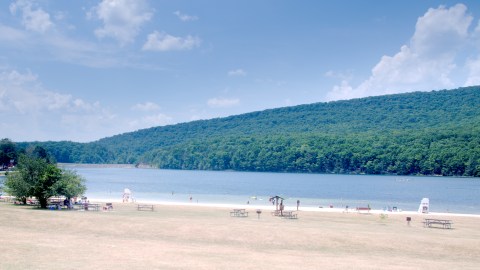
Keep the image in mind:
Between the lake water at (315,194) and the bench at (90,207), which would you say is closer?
the bench at (90,207)

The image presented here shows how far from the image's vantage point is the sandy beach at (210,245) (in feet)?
69.8

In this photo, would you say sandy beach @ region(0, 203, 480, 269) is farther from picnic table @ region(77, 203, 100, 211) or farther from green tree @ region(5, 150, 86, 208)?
picnic table @ region(77, 203, 100, 211)

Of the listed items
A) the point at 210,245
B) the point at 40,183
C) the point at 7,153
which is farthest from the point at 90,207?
the point at 7,153

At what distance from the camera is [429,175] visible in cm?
16538

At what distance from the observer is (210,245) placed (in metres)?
26.9

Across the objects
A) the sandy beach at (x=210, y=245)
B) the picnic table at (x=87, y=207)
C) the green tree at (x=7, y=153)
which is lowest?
the sandy beach at (x=210, y=245)

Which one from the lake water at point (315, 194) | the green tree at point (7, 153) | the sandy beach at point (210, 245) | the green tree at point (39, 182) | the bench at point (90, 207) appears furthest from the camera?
the green tree at point (7, 153)

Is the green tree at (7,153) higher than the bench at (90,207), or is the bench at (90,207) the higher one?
the green tree at (7,153)

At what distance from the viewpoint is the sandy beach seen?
837 inches

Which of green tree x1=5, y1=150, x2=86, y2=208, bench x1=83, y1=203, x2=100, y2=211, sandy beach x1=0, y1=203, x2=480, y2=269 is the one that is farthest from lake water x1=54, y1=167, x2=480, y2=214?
sandy beach x1=0, y1=203, x2=480, y2=269

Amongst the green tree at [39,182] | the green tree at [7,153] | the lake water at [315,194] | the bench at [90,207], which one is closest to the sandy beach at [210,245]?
the green tree at [39,182]

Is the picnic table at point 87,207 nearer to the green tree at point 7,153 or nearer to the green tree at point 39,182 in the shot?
the green tree at point 39,182

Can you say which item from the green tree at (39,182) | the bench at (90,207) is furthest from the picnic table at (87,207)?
the green tree at (39,182)

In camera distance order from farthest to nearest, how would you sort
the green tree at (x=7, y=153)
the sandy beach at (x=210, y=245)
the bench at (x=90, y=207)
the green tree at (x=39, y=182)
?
1. the green tree at (x=7, y=153)
2. the bench at (x=90, y=207)
3. the green tree at (x=39, y=182)
4. the sandy beach at (x=210, y=245)
